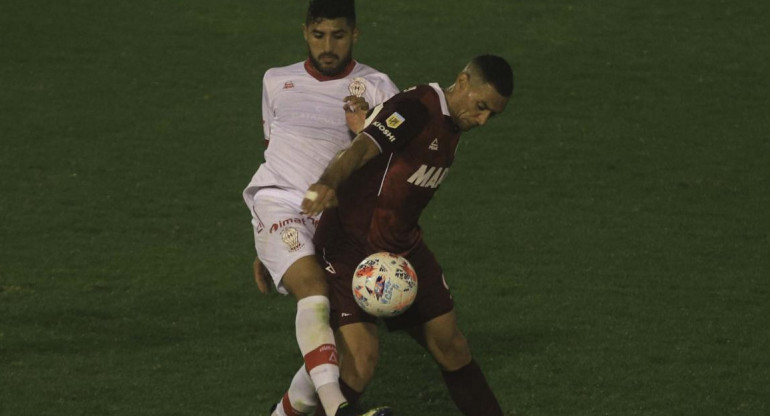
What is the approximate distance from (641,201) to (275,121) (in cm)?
607

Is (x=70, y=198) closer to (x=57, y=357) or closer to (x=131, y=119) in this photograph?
(x=131, y=119)

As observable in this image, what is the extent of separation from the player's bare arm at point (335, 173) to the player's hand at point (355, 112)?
2.92 ft

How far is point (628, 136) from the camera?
15078 mm

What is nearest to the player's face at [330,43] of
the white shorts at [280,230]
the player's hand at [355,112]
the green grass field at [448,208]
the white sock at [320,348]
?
the player's hand at [355,112]

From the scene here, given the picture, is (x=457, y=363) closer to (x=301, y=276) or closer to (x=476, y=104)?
(x=301, y=276)

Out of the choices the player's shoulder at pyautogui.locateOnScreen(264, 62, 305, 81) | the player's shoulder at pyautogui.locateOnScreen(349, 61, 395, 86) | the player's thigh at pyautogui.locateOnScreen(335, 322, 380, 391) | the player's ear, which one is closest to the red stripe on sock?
the player's thigh at pyautogui.locateOnScreen(335, 322, 380, 391)

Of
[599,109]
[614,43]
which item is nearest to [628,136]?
[599,109]

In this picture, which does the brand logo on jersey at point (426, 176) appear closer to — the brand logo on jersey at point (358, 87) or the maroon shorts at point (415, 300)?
the maroon shorts at point (415, 300)

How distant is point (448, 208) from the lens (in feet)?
42.9

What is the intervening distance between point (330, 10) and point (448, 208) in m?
5.60

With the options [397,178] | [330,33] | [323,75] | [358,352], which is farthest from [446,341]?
[330,33]

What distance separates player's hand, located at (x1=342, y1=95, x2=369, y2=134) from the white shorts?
47cm

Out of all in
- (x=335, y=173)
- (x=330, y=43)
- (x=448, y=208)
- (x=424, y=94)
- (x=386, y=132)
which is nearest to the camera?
(x=335, y=173)

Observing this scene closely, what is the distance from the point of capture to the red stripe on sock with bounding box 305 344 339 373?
6969mm
